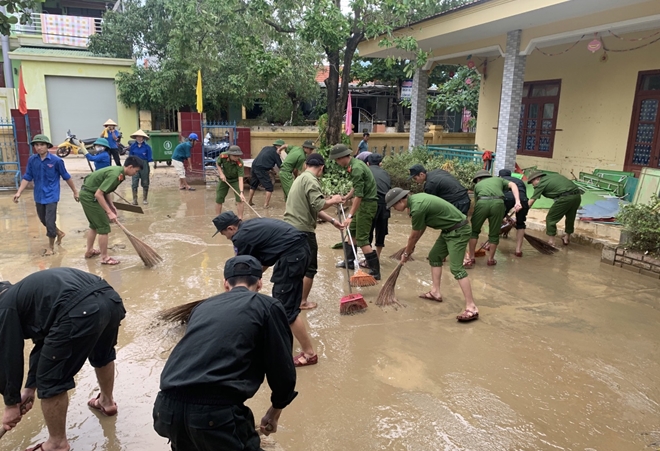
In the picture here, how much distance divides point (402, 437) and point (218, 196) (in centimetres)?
675

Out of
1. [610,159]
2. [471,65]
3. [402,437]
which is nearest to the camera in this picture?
[402,437]

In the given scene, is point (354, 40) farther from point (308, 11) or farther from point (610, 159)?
point (610, 159)

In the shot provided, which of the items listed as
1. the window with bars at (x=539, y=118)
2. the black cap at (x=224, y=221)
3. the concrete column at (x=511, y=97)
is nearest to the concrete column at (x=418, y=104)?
the window with bars at (x=539, y=118)

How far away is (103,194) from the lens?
6.07m

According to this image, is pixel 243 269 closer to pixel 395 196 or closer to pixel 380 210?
pixel 395 196

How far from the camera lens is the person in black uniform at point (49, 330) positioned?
2465 millimetres

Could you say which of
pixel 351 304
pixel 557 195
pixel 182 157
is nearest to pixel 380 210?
pixel 351 304

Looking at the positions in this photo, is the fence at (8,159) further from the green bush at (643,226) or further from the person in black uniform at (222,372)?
the green bush at (643,226)

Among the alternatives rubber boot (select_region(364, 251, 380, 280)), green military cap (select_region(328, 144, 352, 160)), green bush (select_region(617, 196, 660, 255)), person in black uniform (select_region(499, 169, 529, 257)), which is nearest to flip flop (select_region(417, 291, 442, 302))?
rubber boot (select_region(364, 251, 380, 280))

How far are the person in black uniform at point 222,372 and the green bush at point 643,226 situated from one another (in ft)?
19.1

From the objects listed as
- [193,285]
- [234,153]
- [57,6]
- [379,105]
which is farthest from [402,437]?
[57,6]

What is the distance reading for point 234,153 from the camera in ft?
28.5

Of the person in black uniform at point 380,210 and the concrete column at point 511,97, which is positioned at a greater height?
the concrete column at point 511,97

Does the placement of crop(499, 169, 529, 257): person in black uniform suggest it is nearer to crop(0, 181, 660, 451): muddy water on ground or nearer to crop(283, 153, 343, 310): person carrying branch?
crop(0, 181, 660, 451): muddy water on ground
